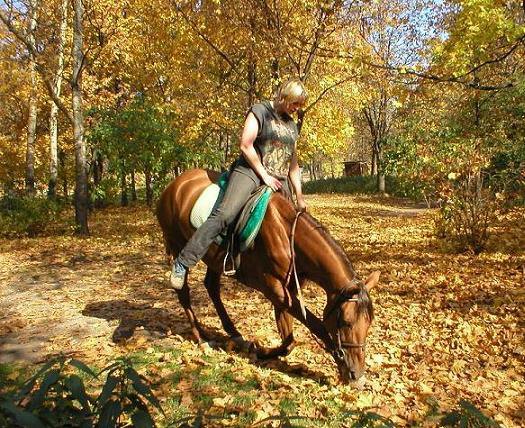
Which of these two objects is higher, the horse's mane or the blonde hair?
the blonde hair

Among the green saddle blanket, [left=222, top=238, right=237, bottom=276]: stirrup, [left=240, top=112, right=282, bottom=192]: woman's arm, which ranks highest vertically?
[left=240, top=112, right=282, bottom=192]: woman's arm

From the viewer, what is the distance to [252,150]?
A: 4.62 metres

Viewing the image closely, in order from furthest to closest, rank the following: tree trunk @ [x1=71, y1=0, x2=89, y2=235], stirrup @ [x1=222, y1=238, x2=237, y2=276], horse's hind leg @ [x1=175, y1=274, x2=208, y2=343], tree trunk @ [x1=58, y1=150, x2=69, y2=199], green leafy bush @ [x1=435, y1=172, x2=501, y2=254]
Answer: tree trunk @ [x1=58, y1=150, x2=69, y2=199], tree trunk @ [x1=71, y1=0, x2=89, y2=235], green leafy bush @ [x1=435, y1=172, x2=501, y2=254], horse's hind leg @ [x1=175, y1=274, x2=208, y2=343], stirrup @ [x1=222, y1=238, x2=237, y2=276]

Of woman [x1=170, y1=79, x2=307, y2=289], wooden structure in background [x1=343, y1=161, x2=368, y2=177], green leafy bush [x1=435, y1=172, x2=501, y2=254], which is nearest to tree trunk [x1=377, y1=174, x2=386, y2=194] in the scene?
wooden structure in background [x1=343, y1=161, x2=368, y2=177]

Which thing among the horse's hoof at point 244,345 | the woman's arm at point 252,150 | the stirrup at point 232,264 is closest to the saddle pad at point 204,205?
the stirrup at point 232,264

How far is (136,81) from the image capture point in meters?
24.4

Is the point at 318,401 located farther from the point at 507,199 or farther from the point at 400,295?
the point at 507,199

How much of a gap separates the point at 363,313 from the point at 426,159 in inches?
323

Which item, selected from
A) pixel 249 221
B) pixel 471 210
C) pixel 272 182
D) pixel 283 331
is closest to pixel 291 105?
pixel 272 182

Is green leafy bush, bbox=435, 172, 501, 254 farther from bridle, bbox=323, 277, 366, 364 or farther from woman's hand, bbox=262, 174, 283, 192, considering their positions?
bridle, bbox=323, 277, 366, 364

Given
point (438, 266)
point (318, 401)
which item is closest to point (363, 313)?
point (318, 401)

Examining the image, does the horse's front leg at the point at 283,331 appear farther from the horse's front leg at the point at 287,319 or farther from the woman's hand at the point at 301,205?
the woman's hand at the point at 301,205

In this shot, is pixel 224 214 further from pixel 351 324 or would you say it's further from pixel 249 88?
pixel 249 88

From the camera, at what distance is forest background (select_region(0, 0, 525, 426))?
31.3 ft
